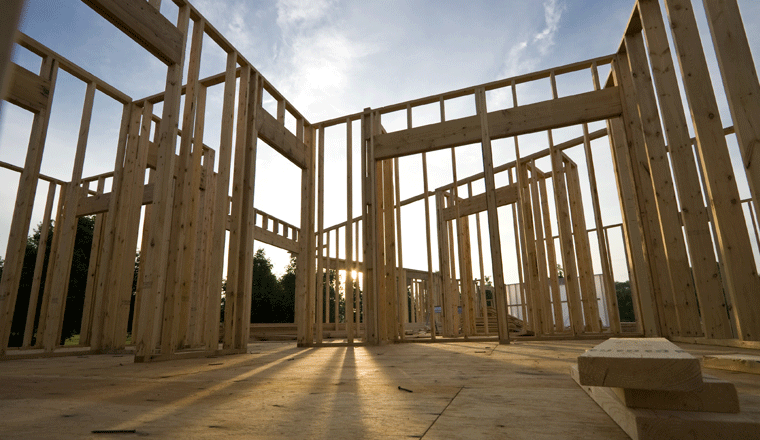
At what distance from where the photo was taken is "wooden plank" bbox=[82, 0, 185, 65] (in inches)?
169

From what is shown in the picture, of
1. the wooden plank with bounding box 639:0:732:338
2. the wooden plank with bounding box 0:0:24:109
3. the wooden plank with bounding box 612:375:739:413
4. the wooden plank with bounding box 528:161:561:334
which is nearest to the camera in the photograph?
the wooden plank with bounding box 0:0:24:109

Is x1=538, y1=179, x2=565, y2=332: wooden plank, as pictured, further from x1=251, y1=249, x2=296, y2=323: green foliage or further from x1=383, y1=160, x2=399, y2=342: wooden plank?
x1=251, y1=249, x2=296, y2=323: green foliage

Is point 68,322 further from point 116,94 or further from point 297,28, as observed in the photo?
point 297,28

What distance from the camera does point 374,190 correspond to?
7.72 metres

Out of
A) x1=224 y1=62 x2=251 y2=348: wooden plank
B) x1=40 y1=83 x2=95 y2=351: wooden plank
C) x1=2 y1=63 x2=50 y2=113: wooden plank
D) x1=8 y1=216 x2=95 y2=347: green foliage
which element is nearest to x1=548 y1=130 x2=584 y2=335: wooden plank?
x1=224 y1=62 x2=251 y2=348: wooden plank

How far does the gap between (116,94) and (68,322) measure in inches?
354

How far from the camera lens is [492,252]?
269 inches

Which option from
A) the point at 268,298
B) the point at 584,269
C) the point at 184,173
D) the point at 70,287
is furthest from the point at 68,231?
the point at 268,298

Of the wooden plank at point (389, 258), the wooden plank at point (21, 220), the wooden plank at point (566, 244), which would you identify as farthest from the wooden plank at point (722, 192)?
the wooden plank at point (21, 220)

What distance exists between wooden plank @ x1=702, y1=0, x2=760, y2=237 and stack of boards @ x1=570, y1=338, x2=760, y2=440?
11.7ft

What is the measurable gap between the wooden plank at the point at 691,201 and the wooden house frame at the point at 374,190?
2 centimetres

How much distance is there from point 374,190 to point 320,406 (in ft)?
19.6

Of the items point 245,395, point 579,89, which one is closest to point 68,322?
point 245,395

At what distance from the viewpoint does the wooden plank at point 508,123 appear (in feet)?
22.5
